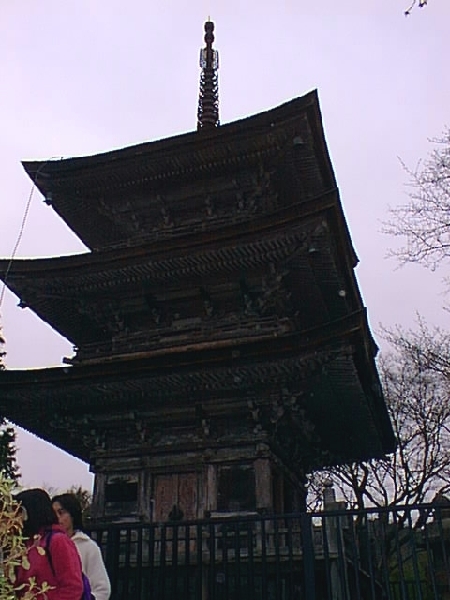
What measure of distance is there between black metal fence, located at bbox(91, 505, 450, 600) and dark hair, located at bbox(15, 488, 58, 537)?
3.14 meters

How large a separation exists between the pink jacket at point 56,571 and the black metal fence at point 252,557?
319cm

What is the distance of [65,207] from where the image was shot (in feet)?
47.4

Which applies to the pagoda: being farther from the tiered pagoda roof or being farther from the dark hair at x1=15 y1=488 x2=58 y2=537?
the dark hair at x1=15 y1=488 x2=58 y2=537

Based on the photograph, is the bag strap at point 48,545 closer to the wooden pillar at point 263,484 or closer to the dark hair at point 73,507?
the dark hair at point 73,507

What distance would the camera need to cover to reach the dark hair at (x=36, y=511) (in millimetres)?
3555

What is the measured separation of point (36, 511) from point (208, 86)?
15668 mm

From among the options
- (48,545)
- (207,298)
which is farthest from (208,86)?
(48,545)

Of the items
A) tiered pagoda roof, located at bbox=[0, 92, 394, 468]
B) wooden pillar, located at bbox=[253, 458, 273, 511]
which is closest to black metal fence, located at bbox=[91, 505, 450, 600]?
wooden pillar, located at bbox=[253, 458, 273, 511]

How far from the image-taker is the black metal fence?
21.6 ft

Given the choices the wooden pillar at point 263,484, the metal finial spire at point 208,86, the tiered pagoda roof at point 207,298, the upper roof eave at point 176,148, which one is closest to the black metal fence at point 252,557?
the wooden pillar at point 263,484

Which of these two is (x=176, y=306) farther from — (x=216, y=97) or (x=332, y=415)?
(x=216, y=97)

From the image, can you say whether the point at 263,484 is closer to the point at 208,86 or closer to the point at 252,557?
the point at 252,557

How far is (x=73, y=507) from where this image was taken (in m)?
4.43

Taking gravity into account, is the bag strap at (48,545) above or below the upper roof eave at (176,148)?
below
